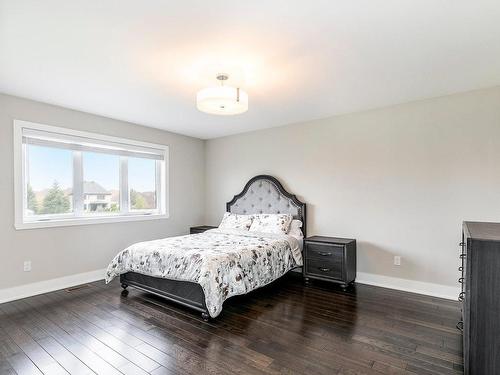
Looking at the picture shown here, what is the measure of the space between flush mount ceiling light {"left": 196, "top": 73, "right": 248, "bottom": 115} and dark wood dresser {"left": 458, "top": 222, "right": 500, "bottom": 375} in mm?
1985

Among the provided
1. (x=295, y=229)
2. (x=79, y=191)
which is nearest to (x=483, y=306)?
(x=295, y=229)

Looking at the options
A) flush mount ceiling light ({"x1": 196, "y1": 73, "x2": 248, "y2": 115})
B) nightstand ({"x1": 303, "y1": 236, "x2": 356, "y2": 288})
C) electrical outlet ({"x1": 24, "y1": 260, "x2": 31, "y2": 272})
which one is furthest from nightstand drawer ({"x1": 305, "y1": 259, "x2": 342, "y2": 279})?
electrical outlet ({"x1": 24, "y1": 260, "x2": 31, "y2": 272})

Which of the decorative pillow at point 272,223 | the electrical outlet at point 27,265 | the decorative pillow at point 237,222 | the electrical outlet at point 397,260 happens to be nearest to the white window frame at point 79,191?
the electrical outlet at point 27,265

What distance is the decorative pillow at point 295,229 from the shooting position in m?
4.23

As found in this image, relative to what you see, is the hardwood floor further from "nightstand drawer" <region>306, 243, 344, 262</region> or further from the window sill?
the window sill

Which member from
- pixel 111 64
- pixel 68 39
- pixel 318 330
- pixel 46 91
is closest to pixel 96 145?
pixel 46 91

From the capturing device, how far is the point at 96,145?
4.12m

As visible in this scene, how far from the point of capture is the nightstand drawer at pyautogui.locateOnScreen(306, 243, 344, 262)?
362 cm

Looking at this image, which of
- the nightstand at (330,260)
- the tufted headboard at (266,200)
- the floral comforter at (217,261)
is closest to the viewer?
the floral comforter at (217,261)

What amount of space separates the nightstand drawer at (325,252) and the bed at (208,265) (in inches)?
8.7

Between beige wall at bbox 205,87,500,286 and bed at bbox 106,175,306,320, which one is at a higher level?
beige wall at bbox 205,87,500,286

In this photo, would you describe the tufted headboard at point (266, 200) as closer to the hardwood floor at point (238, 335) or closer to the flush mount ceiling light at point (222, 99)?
the hardwood floor at point (238, 335)

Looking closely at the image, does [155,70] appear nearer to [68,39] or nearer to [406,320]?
[68,39]

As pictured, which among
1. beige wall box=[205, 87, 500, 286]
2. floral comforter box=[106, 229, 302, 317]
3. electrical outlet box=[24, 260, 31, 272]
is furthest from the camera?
electrical outlet box=[24, 260, 31, 272]
